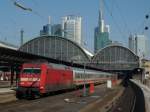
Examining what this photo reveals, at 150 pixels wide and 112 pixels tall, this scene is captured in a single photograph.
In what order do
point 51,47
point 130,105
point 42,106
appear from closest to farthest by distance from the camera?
point 42,106
point 130,105
point 51,47

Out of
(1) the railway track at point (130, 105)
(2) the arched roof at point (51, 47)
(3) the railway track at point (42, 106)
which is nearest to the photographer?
(3) the railway track at point (42, 106)

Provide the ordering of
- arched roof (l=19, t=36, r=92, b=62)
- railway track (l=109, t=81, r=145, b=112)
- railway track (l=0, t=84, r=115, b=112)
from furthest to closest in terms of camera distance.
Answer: arched roof (l=19, t=36, r=92, b=62) < railway track (l=109, t=81, r=145, b=112) < railway track (l=0, t=84, r=115, b=112)

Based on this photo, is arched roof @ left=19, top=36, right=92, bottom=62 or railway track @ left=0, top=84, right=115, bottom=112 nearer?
railway track @ left=0, top=84, right=115, bottom=112

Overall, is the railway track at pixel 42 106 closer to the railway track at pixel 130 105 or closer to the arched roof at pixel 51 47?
the railway track at pixel 130 105

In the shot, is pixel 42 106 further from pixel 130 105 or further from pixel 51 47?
pixel 51 47

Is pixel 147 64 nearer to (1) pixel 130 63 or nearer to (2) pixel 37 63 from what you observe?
(2) pixel 37 63

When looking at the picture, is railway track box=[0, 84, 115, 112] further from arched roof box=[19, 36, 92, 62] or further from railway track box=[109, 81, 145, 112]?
arched roof box=[19, 36, 92, 62]

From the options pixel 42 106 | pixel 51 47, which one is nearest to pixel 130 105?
pixel 42 106

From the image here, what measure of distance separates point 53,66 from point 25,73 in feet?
14.8

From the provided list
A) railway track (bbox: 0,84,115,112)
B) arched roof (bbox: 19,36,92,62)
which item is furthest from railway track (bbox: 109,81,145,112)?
arched roof (bbox: 19,36,92,62)

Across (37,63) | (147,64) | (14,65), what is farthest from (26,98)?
(147,64)

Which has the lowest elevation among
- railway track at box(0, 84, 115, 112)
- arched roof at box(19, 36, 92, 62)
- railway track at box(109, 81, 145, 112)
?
railway track at box(109, 81, 145, 112)

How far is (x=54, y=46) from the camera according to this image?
186125mm

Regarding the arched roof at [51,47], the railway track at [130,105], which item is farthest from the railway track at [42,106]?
the arched roof at [51,47]
